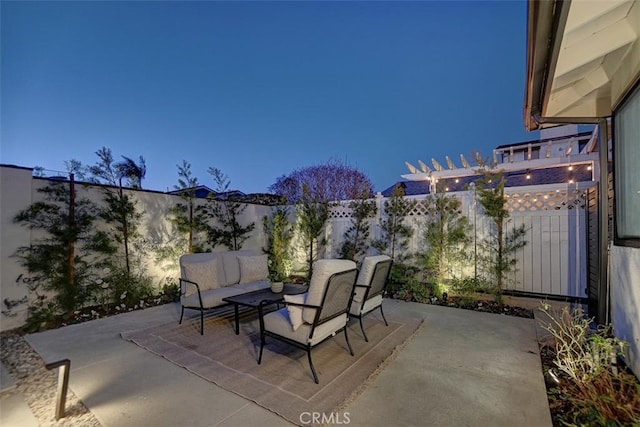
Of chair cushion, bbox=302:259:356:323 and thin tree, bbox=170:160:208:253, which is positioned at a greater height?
thin tree, bbox=170:160:208:253

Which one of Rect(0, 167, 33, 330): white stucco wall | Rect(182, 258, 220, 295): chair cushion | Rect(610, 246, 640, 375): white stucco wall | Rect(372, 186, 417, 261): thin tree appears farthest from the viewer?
Rect(372, 186, 417, 261): thin tree

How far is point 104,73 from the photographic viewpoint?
8281 millimetres

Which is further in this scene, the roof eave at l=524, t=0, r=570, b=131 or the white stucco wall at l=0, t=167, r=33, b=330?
the white stucco wall at l=0, t=167, r=33, b=330

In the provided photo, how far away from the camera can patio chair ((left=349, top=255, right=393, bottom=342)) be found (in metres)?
3.42

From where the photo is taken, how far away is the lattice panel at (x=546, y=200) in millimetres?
4707

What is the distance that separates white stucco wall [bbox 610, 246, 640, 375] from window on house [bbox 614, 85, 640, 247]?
0.14m

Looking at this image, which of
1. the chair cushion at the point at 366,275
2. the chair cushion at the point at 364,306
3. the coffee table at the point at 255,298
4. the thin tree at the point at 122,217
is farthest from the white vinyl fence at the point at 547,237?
the thin tree at the point at 122,217

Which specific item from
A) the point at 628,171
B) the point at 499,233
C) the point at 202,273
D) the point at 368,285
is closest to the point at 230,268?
the point at 202,273

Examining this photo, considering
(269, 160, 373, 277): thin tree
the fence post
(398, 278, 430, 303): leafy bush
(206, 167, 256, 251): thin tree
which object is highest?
(269, 160, 373, 277): thin tree

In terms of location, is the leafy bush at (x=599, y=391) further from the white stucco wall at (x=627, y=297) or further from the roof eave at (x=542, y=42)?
the roof eave at (x=542, y=42)

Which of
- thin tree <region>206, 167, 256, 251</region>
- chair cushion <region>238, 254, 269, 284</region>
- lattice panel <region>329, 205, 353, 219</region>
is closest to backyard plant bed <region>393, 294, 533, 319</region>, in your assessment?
lattice panel <region>329, 205, 353, 219</region>

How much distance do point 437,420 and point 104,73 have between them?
437 inches

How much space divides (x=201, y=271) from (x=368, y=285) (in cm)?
245

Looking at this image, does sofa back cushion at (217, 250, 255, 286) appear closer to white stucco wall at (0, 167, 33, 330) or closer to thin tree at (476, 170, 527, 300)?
white stucco wall at (0, 167, 33, 330)
